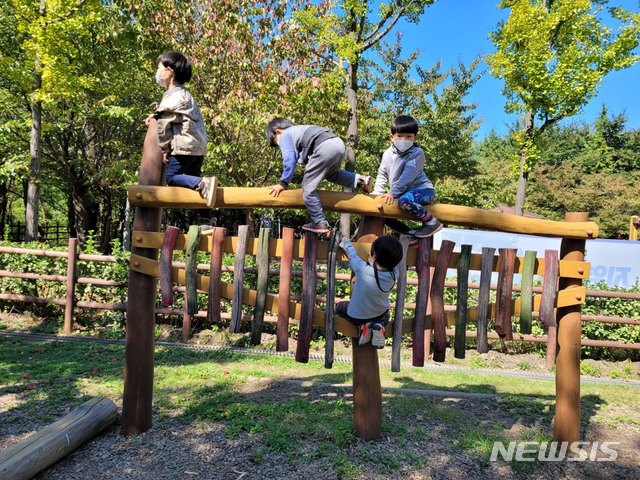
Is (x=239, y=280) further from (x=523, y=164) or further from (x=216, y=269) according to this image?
(x=523, y=164)

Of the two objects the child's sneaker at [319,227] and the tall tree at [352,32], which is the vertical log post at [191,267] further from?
the tall tree at [352,32]

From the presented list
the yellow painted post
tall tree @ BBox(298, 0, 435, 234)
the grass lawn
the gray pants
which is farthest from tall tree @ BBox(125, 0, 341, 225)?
the yellow painted post

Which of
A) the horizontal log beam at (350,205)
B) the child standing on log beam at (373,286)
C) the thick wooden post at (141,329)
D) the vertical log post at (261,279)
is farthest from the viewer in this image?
the thick wooden post at (141,329)

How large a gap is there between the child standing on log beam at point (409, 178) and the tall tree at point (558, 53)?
1169 cm

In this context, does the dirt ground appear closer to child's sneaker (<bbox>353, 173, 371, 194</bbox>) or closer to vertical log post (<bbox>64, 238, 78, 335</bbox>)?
child's sneaker (<bbox>353, 173, 371, 194</bbox>)

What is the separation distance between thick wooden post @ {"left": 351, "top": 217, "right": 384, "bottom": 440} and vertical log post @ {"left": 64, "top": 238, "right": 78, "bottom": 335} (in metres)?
5.91

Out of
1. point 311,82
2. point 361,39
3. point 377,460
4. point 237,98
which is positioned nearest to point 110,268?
point 237,98

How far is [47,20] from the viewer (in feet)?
29.2

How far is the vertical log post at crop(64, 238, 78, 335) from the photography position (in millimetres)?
7469

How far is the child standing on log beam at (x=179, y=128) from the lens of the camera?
3.32 meters

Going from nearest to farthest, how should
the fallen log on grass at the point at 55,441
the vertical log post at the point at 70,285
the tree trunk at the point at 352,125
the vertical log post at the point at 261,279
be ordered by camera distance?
the fallen log on grass at the point at 55,441 < the vertical log post at the point at 261,279 < the vertical log post at the point at 70,285 < the tree trunk at the point at 352,125

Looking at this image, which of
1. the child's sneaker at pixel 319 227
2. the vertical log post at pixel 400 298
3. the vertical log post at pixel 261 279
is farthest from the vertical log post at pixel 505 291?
the vertical log post at pixel 261 279

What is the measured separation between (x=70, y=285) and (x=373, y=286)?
640 cm

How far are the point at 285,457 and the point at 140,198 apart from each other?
90.1 inches
